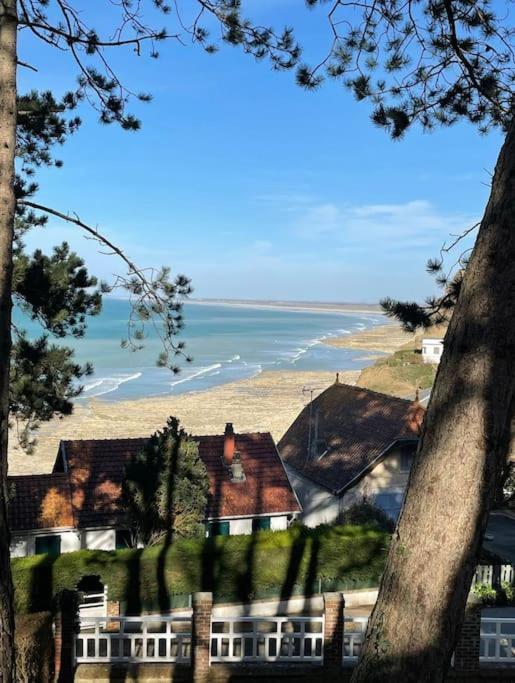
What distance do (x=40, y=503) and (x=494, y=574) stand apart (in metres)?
12.7

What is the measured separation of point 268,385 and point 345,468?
37.4m

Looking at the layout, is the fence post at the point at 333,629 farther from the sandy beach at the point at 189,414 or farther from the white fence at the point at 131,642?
the sandy beach at the point at 189,414

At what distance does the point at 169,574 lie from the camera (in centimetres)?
1399

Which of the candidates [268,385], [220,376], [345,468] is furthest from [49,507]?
[220,376]

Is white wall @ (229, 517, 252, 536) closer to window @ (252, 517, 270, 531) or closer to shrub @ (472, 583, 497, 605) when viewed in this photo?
window @ (252, 517, 270, 531)

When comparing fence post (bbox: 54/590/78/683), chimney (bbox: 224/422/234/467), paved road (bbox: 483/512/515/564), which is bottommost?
paved road (bbox: 483/512/515/564)

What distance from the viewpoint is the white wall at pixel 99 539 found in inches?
687

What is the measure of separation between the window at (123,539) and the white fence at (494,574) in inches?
377

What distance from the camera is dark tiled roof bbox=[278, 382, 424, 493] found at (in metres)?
21.6

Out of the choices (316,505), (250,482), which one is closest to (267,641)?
(250,482)

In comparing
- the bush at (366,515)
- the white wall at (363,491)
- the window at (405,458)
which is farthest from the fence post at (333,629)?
the window at (405,458)

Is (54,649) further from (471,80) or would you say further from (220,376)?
(220,376)

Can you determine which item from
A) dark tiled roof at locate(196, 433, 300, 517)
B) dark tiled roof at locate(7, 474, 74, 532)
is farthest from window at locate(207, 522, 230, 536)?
dark tiled roof at locate(7, 474, 74, 532)

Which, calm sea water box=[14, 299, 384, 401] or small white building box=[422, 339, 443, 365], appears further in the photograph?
small white building box=[422, 339, 443, 365]
